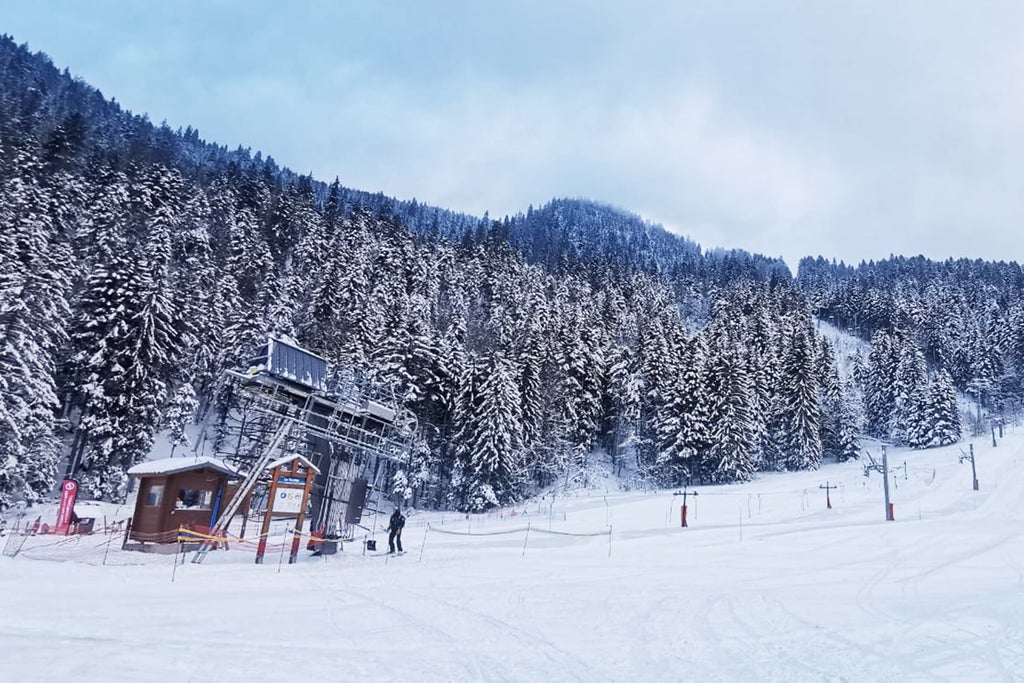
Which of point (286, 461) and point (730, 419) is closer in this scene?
point (286, 461)

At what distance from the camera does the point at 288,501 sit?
22.4m

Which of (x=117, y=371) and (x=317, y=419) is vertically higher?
(x=117, y=371)

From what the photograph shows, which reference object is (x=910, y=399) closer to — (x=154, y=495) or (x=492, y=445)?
(x=492, y=445)

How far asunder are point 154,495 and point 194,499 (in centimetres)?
163

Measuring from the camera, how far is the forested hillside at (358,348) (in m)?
35.8

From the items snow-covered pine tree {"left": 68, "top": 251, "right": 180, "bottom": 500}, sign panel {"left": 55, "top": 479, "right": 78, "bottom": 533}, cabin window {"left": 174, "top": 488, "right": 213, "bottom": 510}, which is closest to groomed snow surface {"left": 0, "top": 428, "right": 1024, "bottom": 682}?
cabin window {"left": 174, "top": 488, "right": 213, "bottom": 510}

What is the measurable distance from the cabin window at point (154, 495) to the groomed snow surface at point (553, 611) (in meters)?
5.73

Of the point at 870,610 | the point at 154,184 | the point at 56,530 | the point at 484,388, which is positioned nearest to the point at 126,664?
the point at 870,610

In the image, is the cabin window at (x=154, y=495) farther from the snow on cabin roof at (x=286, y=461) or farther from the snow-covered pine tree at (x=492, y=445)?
the snow-covered pine tree at (x=492, y=445)

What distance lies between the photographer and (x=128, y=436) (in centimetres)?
3600

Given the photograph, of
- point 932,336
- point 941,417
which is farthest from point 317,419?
point 932,336

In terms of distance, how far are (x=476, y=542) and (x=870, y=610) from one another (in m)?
16.9

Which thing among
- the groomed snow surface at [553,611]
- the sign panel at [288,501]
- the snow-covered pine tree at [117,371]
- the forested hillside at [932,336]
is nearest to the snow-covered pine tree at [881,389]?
the forested hillside at [932,336]

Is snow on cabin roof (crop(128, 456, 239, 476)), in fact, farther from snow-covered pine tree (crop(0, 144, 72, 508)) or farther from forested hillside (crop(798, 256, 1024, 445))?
forested hillside (crop(798, 256, 1024, 445))
